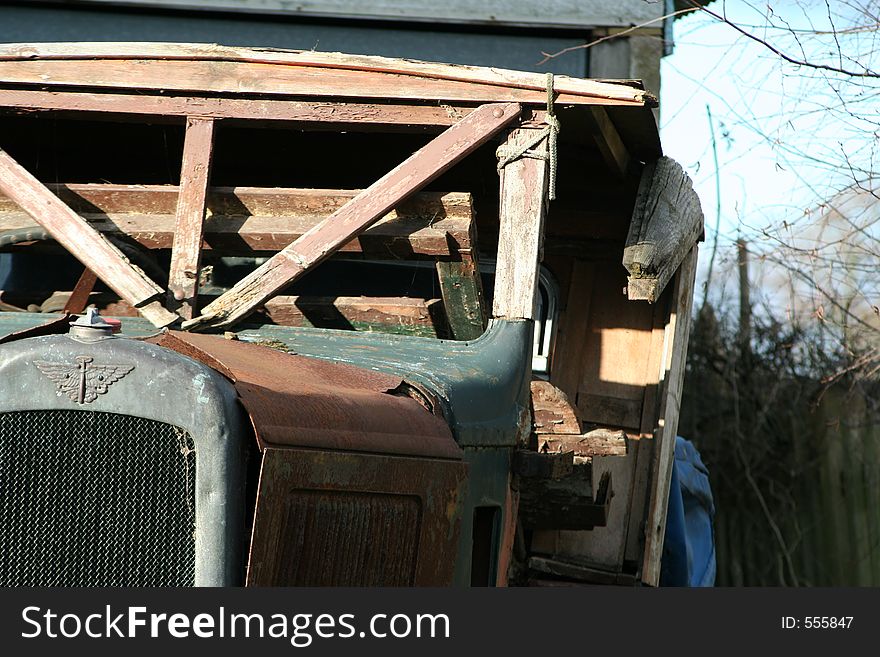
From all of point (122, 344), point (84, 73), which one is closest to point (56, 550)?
point (122, 344)

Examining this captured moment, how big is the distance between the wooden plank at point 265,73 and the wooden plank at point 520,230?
0.78ft

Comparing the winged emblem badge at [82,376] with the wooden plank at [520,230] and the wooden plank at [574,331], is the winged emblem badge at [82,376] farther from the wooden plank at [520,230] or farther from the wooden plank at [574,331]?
the wooden plank at [574,331]

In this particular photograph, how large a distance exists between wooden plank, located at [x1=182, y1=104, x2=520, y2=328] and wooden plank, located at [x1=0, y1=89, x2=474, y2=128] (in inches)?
6.1

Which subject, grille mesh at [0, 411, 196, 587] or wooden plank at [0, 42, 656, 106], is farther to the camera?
wooden plank at [0, 42, 656, 106]

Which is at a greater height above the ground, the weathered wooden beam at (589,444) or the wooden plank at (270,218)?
the wooden plank at (270,218)

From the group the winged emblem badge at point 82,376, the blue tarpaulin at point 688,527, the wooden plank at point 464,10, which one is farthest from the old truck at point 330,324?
the wooden plank at point 464,10

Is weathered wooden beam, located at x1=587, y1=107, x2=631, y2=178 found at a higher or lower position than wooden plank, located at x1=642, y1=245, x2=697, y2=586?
higher

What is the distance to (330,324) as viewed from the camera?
474 centimetres

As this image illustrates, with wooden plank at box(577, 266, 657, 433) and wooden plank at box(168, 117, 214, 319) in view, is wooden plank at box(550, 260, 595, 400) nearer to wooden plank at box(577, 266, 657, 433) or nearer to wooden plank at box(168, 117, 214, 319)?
wooden plank at box(577, 266, 657, 433)

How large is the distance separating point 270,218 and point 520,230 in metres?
1.03

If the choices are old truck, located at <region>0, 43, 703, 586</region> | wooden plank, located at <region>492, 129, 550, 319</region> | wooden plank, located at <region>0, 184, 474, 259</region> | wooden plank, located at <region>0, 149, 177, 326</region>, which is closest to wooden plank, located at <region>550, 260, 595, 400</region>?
old truck, located at <region>0, 43, 703, 586</region>

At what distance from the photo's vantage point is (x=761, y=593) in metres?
3.45

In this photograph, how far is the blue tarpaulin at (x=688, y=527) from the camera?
5.93 meters

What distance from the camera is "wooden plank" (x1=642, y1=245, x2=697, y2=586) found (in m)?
5.49
